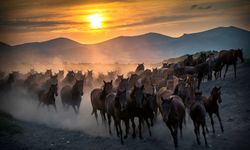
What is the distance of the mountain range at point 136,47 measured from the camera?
159 meters

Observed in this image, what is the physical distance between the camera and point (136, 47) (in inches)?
7141

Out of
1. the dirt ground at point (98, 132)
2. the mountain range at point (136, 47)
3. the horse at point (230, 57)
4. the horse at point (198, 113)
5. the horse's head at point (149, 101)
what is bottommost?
the dirt ground at point (98, 132)

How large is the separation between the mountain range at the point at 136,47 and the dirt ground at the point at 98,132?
427ft

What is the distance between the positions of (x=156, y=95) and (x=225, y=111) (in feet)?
16.3

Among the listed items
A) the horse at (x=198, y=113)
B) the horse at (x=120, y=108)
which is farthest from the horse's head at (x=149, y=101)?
the horse at (x=198, y=113)

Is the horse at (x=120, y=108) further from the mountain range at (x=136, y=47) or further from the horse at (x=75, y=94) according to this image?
the mountain range at (x=136, y=47)

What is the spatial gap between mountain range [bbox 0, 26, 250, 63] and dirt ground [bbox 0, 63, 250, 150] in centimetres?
13024

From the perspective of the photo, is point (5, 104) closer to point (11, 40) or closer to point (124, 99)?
point (11, 40)

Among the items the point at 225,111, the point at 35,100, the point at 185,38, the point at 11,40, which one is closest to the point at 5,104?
the point at 35,100

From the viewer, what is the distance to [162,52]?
176m

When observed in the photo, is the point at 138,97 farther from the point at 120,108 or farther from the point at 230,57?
the point at 230,57

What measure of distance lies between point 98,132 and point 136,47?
165m

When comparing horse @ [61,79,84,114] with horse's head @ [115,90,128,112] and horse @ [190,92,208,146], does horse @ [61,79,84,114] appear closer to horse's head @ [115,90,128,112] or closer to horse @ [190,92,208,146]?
horse's head @ [115,90,128,112]

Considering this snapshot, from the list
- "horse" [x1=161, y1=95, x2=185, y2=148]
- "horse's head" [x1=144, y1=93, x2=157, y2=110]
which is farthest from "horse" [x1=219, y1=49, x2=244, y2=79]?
"horse" [x1=161, y1=95, x2=185, y2=148]
